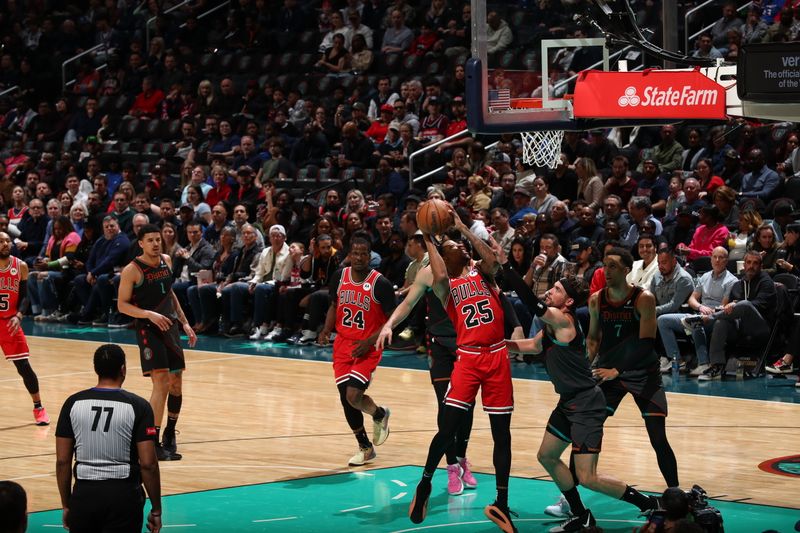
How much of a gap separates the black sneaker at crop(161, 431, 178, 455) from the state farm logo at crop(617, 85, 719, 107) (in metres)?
4.16

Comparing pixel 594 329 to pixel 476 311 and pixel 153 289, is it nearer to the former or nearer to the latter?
pixel 476 311

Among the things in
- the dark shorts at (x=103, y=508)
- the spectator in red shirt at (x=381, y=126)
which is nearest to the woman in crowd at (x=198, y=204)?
the spectator in red shirt at (x=381, y=126)

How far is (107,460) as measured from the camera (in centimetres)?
578

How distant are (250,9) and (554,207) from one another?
33.5 feet

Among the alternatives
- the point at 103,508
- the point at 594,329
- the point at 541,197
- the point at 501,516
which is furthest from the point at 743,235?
the point at 103,508

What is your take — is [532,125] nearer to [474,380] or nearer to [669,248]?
[474,380]

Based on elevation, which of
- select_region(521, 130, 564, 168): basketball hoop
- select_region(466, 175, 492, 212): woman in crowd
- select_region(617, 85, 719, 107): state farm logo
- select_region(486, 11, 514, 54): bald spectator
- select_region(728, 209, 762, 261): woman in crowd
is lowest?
select_region(728, 209, 762, 261): woman in crowd

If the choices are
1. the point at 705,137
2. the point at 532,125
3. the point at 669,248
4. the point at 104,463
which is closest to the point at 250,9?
the point at 705,137

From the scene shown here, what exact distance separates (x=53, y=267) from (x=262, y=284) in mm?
4044

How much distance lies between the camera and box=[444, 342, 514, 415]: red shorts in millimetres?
7703

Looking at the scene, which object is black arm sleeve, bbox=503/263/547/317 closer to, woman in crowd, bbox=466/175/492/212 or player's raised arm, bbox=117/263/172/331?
player's raised arm, bbox=117/263/172/331

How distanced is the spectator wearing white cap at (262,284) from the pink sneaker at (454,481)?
299 inches

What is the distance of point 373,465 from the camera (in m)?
9.38

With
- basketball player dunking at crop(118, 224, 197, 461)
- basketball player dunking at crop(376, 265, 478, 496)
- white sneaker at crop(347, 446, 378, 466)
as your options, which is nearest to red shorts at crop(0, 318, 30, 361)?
basketball player dunking at crop(118, 224, 197, 461)
